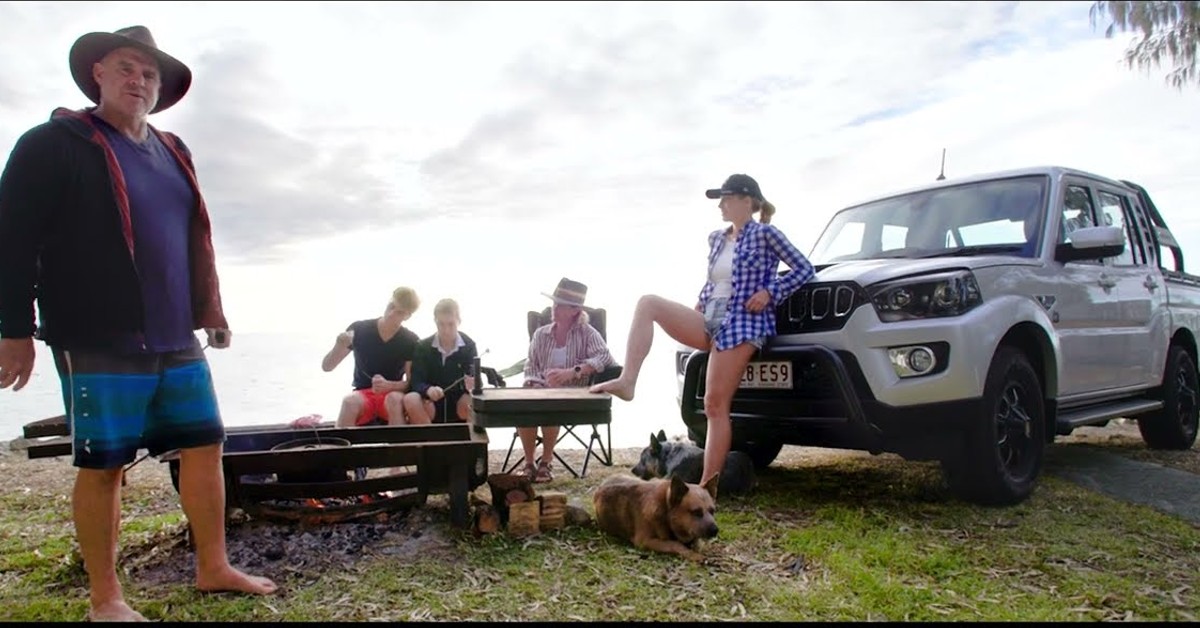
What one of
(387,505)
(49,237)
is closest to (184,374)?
(49,237)

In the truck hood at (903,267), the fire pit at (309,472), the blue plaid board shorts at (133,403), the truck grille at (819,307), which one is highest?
the truck hood at (903,267)

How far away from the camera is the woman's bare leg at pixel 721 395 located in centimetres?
417

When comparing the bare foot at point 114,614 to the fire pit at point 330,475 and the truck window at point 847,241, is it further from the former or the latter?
the truck window at point 847,241

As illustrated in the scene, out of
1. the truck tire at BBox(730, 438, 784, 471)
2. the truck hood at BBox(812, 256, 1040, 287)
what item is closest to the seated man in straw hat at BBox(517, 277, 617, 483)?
the truck tire at BBox(730, 438, 784, 471)

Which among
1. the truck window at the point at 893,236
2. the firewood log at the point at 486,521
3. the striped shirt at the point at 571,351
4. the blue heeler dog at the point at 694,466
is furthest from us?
the striped shirt at the point at 571,351

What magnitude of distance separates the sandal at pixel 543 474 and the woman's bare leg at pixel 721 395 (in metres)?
1.66

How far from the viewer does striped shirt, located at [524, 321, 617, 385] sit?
5.73 m

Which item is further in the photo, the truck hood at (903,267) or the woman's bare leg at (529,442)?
the woman's bare leg at (529,442)

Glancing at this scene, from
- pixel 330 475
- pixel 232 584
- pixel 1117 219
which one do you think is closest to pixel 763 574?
pixel 232 584

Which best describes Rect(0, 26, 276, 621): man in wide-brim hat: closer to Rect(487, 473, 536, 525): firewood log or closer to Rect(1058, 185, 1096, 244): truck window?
Rect(487, 473, 536, 525): firewood log

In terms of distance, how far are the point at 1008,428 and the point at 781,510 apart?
128 centimetres

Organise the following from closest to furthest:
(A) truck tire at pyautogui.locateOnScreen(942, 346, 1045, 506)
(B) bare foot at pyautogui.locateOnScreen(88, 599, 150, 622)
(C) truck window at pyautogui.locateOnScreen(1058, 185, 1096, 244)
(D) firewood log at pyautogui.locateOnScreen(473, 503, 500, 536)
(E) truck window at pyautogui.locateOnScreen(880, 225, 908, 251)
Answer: (B) bare foot at pyautogui.locateOnScreen(88, 599, 150, 622), (D) firewood log at pyautogui.locateOnScreen(473, 503, 500, 536), (A) truck tire at pyautogui.locateOnScreen(942, 346, 1045, 506), (C) truck window at pyautogui.locateOnScreen(1058, 185, 1096, 244), (E) truck window at pyautogui.locateOnScreen(880, 225, 908, 251)

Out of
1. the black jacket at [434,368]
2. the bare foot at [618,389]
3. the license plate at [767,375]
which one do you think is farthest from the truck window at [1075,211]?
the black jacket at [434,368]

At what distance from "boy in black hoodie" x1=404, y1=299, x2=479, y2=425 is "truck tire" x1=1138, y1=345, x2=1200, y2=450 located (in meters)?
5.34
